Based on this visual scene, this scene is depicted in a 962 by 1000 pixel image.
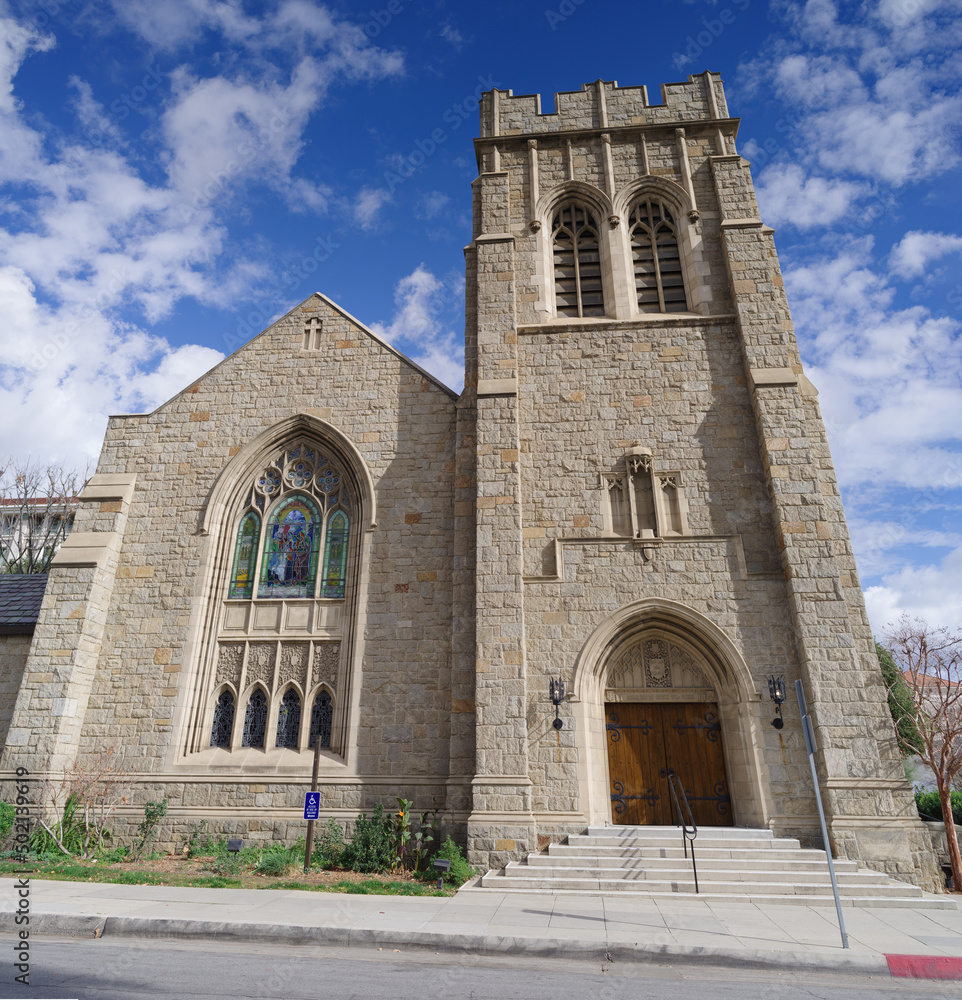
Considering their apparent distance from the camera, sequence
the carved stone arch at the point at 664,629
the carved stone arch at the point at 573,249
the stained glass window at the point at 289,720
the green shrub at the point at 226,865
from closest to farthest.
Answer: the green shrub at the point at 226,865 → the carved stone arch at the point at 664,629 → the stained glass window at the point at 289,720 → the carved stone arch at the point at 573,249

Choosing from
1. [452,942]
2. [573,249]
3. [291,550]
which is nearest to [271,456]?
[291,550]

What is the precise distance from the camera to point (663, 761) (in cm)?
1079

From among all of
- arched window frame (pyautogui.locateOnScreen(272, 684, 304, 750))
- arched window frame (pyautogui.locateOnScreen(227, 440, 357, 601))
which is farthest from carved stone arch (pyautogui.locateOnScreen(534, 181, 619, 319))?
arched window frame (pyautogui.locateOnScreen(272, 684, 304, 750))

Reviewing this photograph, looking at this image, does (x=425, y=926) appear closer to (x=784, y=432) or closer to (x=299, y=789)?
(x=299, y=789)

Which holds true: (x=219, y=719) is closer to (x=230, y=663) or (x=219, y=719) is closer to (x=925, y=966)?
(x=230, y=663)

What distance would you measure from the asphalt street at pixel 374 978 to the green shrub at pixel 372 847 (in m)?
3.93

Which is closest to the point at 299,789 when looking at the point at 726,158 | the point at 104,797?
the point at 104,797

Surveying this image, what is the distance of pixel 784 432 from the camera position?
1175 cm

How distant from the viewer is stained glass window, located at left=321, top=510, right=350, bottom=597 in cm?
1255

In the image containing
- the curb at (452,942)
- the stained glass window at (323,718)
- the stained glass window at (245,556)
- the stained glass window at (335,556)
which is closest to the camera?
the curb at (452,942)

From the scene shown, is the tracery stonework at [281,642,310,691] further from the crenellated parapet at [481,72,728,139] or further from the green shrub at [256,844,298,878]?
the crenellated parapet at [481,72,728,139]

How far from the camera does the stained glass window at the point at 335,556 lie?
41.2ft

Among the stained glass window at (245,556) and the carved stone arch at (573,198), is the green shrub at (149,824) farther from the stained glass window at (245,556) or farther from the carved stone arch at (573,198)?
the carved stone arch at (573,198)

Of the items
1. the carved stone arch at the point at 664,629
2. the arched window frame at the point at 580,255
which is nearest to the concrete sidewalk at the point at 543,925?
the carved stone arch at the point at 664,629
